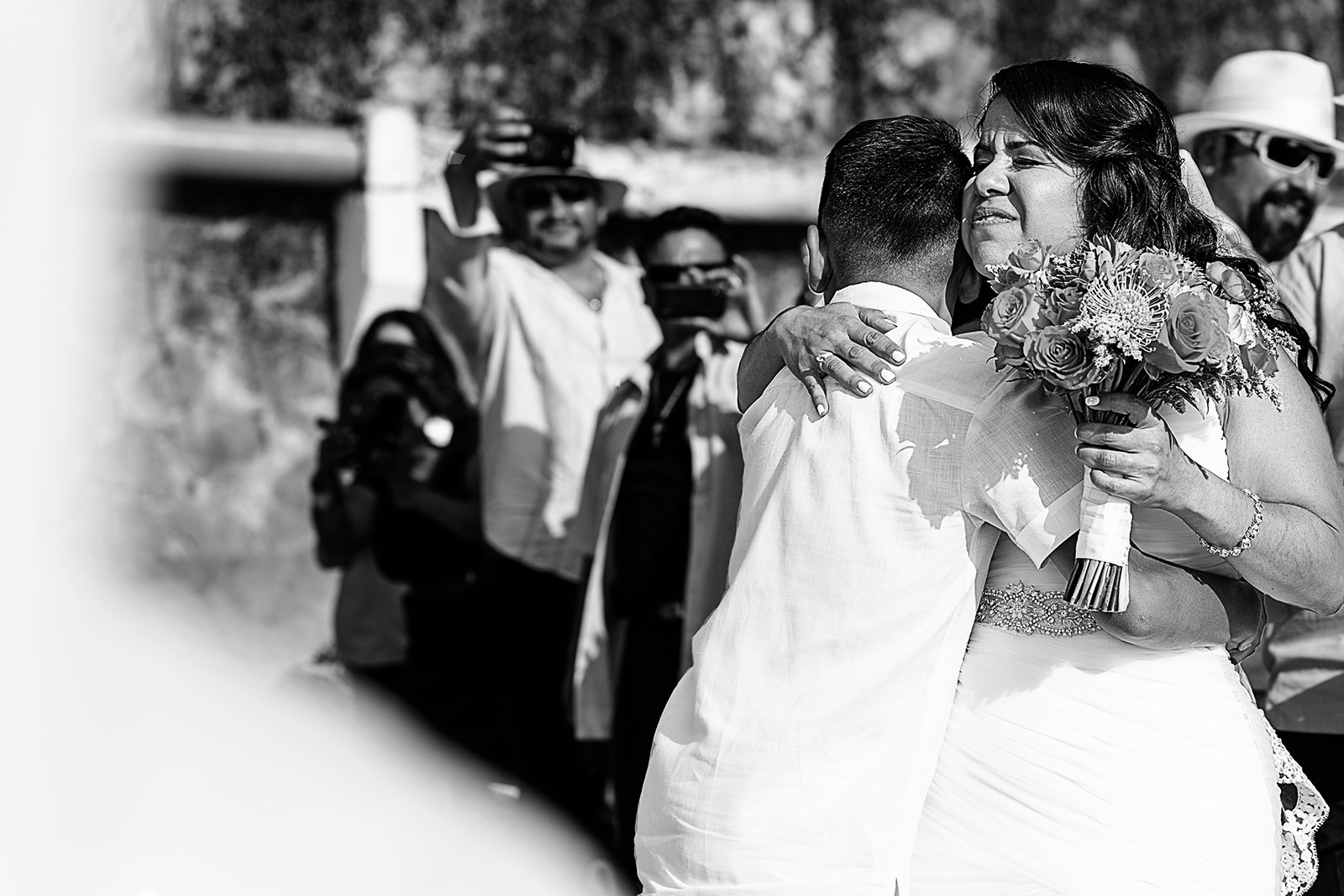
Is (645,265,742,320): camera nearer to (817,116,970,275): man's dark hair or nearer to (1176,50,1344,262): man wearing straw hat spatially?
(1176,50,1344,262): man wearing straw hat

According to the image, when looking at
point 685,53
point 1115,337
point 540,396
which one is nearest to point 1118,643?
point 1115,337

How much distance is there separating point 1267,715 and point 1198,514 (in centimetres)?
166

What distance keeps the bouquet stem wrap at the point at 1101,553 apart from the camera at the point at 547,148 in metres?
3.90

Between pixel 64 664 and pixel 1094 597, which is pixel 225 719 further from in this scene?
pixel 1094 597

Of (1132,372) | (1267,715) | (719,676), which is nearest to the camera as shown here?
(1132,372)

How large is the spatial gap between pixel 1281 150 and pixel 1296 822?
2637 millimetres

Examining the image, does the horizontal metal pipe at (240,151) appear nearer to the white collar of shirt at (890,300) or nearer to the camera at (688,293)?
the camera at (688,293)

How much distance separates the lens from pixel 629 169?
7.83m

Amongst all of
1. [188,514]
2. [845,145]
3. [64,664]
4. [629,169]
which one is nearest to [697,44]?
[629,169]

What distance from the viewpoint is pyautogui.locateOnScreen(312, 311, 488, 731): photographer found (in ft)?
18.1

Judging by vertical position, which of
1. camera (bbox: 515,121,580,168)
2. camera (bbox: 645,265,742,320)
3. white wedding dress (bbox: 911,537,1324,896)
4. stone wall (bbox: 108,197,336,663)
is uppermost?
camera (bbox: 515,121,580,168)

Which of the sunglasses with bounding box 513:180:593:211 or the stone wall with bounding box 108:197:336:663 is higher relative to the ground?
the sunglasses with bounding box 513:180:593:211

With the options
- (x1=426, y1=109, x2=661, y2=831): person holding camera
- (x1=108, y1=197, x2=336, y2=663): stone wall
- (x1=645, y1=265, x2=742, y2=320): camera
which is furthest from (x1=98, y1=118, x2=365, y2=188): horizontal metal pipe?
(x1=645, y1=265, x2=742, y2=320): camera

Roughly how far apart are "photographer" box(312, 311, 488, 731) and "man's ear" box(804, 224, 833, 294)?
3.24m
